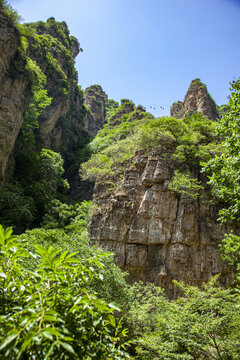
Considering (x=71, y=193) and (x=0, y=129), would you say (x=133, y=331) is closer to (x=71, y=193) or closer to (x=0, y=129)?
(x=0, y=129)

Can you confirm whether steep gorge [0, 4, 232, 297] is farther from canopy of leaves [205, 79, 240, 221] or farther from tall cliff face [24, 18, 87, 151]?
tall cliff face [24, 18, 87, 151]

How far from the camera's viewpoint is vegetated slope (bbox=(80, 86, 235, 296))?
46.6 feet

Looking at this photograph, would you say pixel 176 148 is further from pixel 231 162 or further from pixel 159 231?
pixel 231 162

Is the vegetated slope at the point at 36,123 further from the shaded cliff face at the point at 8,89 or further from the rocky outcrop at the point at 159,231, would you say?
the rocky outcrop at the point at 159,231

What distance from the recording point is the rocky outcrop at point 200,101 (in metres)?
32.5

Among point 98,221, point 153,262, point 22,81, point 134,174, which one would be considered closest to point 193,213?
point 153,262

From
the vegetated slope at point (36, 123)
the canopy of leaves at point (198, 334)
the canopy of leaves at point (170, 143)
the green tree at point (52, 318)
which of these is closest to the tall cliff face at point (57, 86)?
the vegetated slope at point (36, 123)

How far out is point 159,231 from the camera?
49.1ft

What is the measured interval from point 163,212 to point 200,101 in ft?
85.7

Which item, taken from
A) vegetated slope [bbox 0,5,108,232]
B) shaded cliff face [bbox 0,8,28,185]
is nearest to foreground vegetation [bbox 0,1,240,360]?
vegetated slope [bbox 0,5,108,232]

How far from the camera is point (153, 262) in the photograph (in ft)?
48.6

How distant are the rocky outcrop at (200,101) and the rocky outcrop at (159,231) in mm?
19515

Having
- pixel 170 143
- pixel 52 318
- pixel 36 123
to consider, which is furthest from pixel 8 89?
pixel 52 318

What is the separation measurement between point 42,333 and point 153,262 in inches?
568
